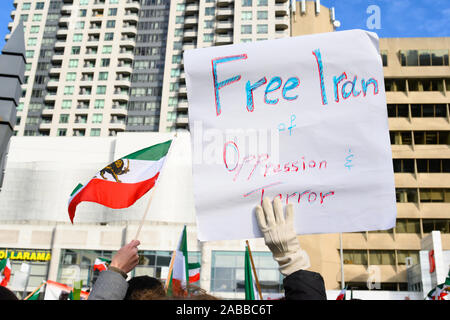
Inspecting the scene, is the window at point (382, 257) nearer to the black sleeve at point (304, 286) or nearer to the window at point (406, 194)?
the window at point (406, 194)

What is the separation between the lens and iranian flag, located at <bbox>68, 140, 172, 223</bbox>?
13.4ft

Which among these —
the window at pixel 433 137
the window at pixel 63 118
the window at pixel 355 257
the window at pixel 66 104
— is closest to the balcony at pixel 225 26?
the window at pixel 66 104

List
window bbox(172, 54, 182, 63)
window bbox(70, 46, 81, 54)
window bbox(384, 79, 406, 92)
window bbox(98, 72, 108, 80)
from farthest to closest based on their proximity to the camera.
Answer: window bbox(70, 46, 81, 54) < window bbox(98, 72, 108, 80) < window bbox(172, 54, 182, 63) < window bbox(384, 79, 406, 92)

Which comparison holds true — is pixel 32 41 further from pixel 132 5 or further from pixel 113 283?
pixel 113 283

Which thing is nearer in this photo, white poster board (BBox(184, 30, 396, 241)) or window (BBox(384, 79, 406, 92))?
white poster board (BBox(184, 30, 396, 241))

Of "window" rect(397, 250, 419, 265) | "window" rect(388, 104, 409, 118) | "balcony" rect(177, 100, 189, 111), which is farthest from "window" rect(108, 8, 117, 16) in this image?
"window" rect(397, 250, 419, 265)

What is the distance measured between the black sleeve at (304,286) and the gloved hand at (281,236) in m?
0.10

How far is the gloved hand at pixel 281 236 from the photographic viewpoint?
6.73 ft

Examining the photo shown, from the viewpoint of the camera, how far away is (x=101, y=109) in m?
62.4

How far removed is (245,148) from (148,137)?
4496 centimetres

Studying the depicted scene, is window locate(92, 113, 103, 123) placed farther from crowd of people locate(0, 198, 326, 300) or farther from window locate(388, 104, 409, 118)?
crowd of people locate(0, 198, 326, 300)
